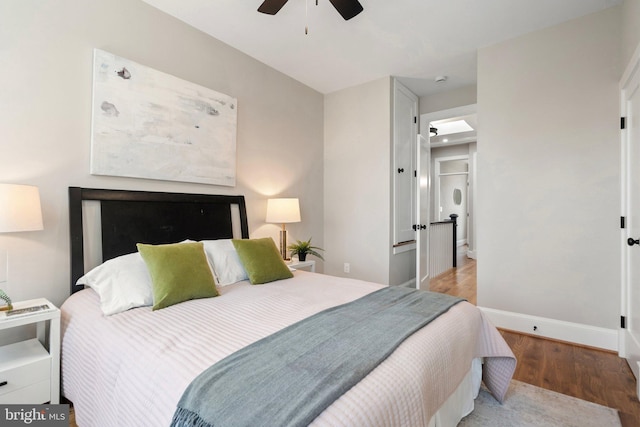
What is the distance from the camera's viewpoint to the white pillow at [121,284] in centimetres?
169

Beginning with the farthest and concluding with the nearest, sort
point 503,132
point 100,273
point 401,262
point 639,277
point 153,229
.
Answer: point 401,262 < point 503,132 < point 153,229 < point 639,277 < point 100,273

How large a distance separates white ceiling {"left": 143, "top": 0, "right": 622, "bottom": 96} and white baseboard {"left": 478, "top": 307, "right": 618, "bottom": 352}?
2.66 meters

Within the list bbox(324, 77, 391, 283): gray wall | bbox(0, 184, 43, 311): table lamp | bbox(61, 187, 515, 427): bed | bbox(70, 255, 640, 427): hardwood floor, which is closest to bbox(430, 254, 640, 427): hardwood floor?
bbox(70, 255, 640, 427): hardwood floor

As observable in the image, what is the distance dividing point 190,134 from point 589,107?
3.44m

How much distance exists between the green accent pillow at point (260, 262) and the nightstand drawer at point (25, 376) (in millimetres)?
1207

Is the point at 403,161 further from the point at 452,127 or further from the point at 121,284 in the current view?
the point at 121,284

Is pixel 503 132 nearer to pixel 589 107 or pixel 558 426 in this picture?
pixel 589 107

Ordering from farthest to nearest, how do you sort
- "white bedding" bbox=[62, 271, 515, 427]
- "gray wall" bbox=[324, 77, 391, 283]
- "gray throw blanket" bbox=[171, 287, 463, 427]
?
"gray wall" bbox=[324, 77, 391, 283]
"white bedding" bbox=[62, 271, 515, 427]
"gray throw blanket" bbox=[171, 287, 463, 427]

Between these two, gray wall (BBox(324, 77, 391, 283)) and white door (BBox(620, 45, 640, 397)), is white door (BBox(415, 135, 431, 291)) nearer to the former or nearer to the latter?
gray wall (BBox(324, 77, 391, 283))

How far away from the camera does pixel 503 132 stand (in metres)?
2.98

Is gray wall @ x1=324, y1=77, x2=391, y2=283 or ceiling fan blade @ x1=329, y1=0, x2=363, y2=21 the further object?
gray wall @ x1=324, y1=77, x2=391, y2=283

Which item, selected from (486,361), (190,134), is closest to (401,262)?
(486,361)

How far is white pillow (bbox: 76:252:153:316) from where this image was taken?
169 centimetres

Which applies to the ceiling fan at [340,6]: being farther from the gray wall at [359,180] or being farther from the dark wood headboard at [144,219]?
the gray wall at [359,180]
